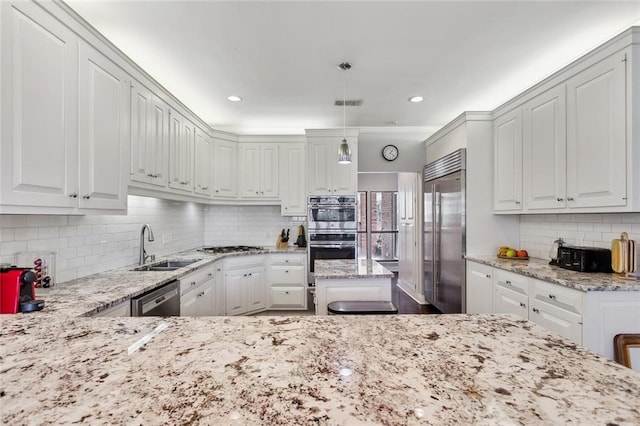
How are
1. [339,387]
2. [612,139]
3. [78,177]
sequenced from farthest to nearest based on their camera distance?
1. [612,139]
2. [78,177]
3. [339,387]

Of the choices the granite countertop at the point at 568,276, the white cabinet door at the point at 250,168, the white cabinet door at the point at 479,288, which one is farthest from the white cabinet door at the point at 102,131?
the white cabinet door at the point at 479,288

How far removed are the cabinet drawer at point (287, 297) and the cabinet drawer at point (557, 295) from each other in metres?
2.70

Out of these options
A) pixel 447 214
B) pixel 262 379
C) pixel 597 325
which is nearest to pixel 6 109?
pixel 262 379

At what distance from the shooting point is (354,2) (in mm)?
2041

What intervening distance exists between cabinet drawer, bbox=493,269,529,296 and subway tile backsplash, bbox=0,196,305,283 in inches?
111

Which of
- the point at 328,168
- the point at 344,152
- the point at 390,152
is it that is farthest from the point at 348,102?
the point at 390,152

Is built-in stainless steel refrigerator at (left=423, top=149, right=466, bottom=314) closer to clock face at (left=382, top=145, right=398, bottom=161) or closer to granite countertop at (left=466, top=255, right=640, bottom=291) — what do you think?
clock face at (left=382, top=145, right=398, bottom=161)

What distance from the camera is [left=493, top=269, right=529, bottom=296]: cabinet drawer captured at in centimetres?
258

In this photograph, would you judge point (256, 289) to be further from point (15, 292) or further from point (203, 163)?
point (15, 292)

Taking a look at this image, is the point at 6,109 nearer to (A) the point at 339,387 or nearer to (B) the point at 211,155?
(A) the point at 339,387

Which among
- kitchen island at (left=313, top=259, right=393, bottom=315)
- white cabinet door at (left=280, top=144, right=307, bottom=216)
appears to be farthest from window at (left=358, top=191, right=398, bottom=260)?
A: kitchen island at (left=313, top=259, right=393, bottom=315)

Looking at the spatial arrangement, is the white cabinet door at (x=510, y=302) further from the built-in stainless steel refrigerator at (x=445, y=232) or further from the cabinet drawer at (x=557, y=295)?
the built-in stainless steel refrigerator at (x=445, y=232)

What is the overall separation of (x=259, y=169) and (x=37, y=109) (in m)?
3.06

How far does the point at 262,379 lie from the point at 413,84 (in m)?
3.30
